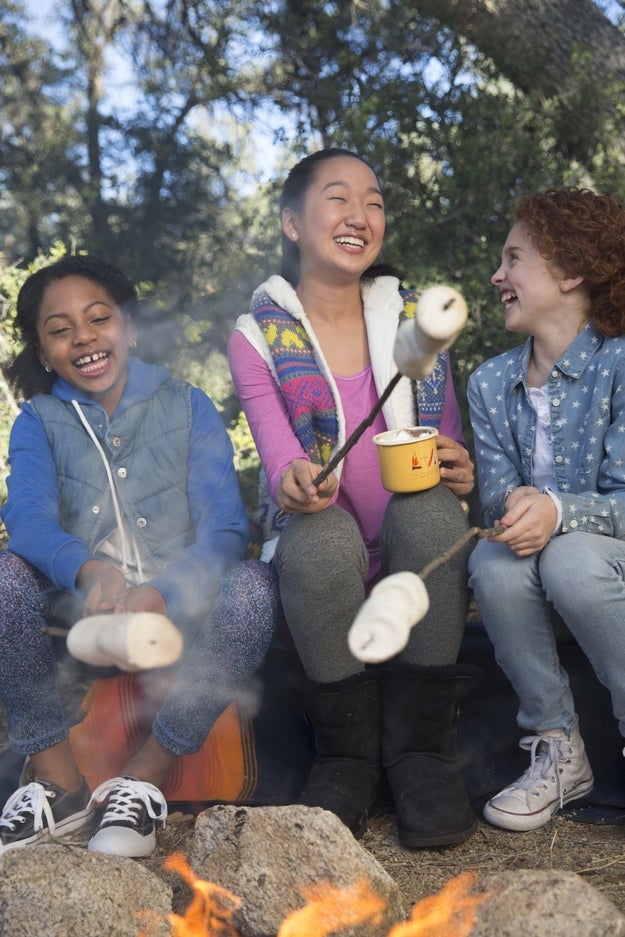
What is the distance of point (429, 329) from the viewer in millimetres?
1660

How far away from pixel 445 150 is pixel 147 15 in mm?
2250

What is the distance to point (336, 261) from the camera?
2.69 metres

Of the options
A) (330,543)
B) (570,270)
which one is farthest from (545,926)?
(570,270)

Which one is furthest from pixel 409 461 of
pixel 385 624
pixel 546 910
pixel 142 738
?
pixel 142 738

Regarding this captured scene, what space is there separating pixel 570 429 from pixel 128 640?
1332mm

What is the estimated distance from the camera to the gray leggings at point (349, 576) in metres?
2.27

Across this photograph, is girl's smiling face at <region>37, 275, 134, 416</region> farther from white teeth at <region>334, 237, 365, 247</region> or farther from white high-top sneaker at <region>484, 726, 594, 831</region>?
white high-top sneaker at <region>484, 726, 594, 831</region>

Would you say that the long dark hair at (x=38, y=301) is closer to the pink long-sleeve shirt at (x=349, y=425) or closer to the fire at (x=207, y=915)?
the pink long-sleeve shirt at (x=349, y=425)

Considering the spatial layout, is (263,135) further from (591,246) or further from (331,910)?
(331,910)

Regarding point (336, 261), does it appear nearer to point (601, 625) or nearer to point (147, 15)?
point (601, 625)

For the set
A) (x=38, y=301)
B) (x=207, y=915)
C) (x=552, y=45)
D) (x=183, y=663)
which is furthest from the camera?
(x=552, y=45)

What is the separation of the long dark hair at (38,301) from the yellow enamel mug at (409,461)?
1093 millimetres

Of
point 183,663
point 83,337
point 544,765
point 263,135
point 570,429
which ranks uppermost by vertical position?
point 263,135

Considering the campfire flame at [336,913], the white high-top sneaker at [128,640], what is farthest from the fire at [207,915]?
the white high-top sneaker at [128,640]
